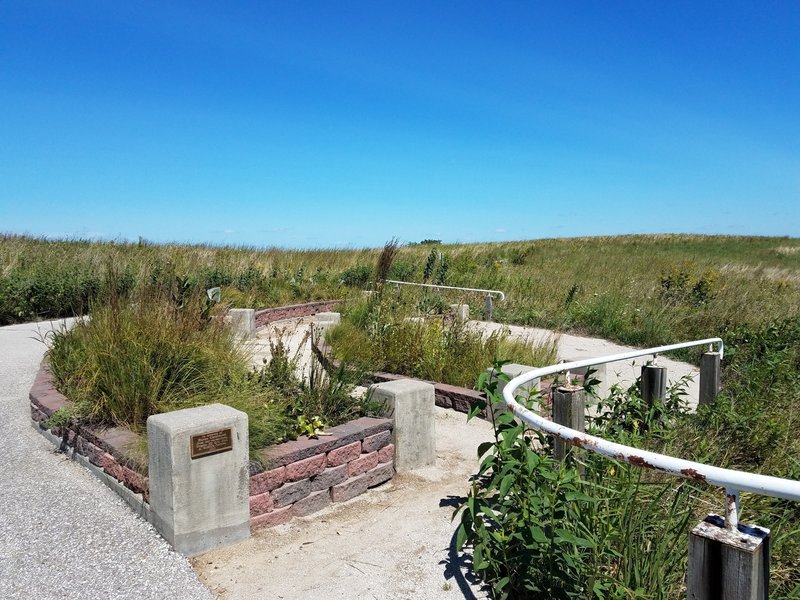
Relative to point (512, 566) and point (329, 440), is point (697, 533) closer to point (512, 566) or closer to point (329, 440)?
point (512, 566)

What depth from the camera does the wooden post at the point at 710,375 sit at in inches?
205

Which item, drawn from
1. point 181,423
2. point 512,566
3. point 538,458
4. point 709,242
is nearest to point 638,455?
point 538,458

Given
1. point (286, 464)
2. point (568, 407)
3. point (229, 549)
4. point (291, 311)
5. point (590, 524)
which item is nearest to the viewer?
point (590, 524)

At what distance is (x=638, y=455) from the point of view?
1875 mm

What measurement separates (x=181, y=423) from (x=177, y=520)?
521 mm

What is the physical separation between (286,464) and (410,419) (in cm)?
117

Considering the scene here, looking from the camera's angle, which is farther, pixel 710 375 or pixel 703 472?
pixel 710 375

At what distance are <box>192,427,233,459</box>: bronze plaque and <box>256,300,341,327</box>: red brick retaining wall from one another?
8.14 meters

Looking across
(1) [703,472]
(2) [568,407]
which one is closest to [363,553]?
(2) [568,407]

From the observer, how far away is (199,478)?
130 inches

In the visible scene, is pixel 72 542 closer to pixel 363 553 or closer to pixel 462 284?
pixel 363 553

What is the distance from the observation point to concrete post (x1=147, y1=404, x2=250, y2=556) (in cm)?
324

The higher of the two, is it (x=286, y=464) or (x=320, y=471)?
(x=286, y=464)

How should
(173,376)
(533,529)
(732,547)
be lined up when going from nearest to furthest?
(732,547) < (533,529) < (173,376)
